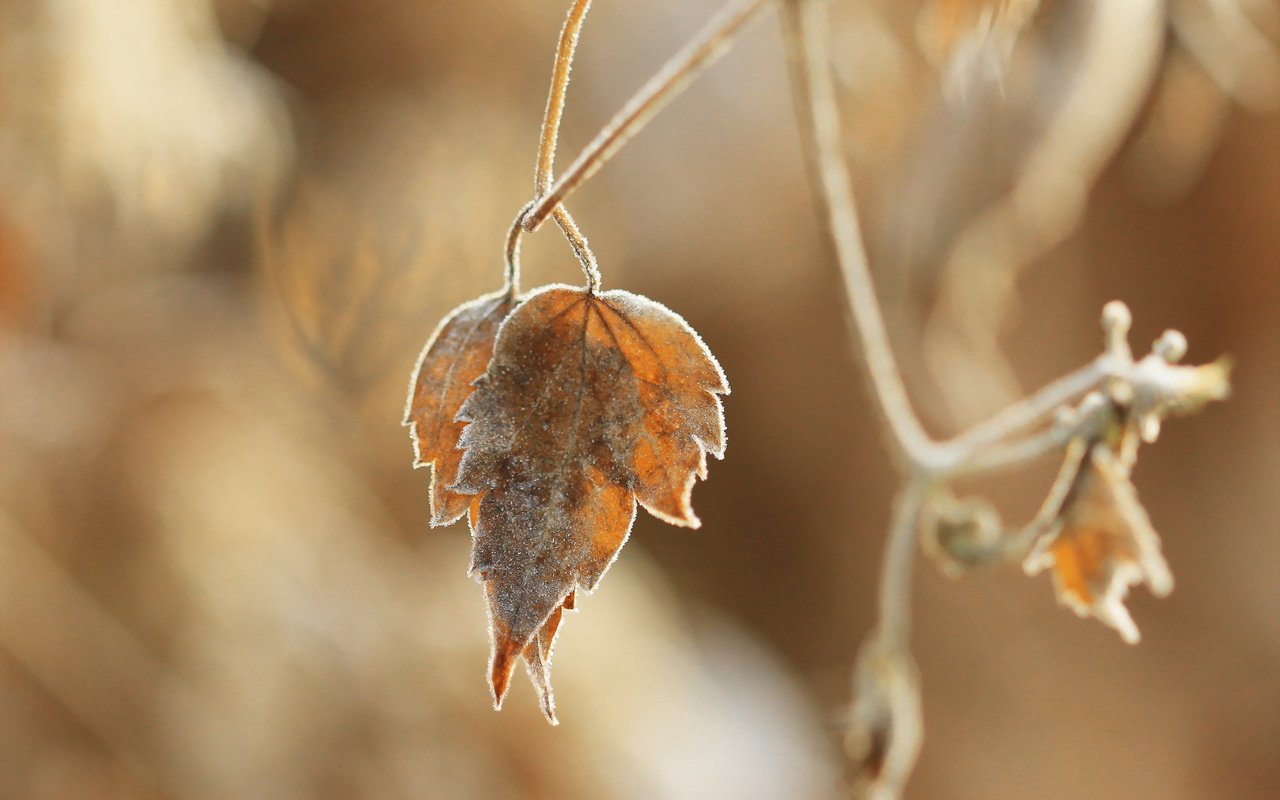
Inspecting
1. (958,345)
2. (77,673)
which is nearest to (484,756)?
(77,673)

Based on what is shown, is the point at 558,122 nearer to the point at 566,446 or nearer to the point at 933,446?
the point at 566,446

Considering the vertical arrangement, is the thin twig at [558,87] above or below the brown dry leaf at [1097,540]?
above

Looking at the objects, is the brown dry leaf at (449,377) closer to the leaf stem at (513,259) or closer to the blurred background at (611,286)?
the leaf stem at (513,259)

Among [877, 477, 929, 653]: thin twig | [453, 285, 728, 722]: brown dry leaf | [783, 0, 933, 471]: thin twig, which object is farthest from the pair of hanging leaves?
[877, 477, 929, 653]: thin twig

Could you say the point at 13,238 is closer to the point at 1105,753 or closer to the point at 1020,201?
the point at 1020,201

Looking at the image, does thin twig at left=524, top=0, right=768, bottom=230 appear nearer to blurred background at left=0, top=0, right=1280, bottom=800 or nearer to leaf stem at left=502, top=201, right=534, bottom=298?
leaf stem at left=502, top=201, right=534, bottom=298

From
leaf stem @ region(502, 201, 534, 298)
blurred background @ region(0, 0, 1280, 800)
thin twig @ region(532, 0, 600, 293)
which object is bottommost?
blurred background @ region(0, 0, 1280, 800)

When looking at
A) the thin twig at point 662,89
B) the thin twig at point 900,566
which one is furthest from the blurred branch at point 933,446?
the thin twig at point 662,89
